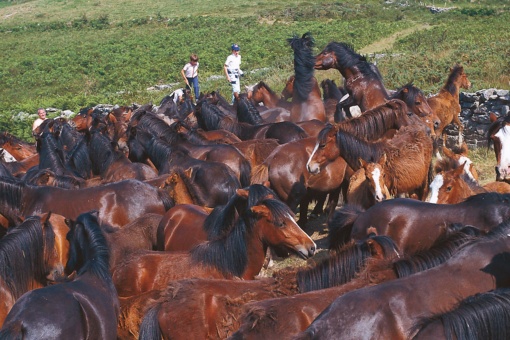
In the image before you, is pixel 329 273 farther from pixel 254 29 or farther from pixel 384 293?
pixel 254 29

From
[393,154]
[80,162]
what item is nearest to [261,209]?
[393,154]

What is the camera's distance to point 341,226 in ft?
22.4

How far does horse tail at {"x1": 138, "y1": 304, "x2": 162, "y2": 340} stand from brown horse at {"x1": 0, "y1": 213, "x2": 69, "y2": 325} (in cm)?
132

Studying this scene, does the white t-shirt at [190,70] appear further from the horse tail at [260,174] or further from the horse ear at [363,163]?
the horse ear at [363,163]

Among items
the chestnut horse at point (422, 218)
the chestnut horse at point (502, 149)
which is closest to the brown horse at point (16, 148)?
the chestnut horse at point (422, 218)

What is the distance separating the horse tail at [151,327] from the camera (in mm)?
4418

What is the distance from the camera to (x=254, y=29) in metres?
45.8

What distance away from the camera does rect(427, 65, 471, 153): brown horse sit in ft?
42.6

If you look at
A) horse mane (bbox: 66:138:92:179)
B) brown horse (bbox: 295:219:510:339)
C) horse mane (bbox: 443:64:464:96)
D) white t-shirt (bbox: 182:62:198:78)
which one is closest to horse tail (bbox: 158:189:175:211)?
horse mane (bbox: 66:138:92:179)

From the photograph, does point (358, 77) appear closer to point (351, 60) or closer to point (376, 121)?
point (351, 60)

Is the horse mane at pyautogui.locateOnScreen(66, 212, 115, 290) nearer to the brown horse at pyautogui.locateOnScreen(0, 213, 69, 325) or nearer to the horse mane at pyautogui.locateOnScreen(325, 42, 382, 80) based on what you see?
the brown horse at pyautogui.locateOnScreen(0, 213, 69, 325)

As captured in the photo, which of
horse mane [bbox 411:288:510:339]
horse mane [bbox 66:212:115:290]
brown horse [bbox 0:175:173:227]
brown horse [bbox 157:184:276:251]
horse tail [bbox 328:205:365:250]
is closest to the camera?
horse mane [bbox 411:288:510:339]

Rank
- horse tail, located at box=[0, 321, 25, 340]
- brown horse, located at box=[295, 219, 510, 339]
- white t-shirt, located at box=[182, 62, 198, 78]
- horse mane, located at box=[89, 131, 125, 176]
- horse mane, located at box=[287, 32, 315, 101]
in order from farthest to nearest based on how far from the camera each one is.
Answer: white t-shirt, located at box=[182, 62, 198, 78]
horse mane, located at box=[287, 32, 315, 101]
horse mane, located at box=[89, 131, 125, 176]
horse tail, located at box=[0, 321, 25, 340]
brown horse, located at box=[295, 219, 510, 339]

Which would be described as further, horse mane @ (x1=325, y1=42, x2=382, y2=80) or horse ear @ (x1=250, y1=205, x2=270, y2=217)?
horse mane @ (x1=325, y1=42, x2=382, y2=80)
